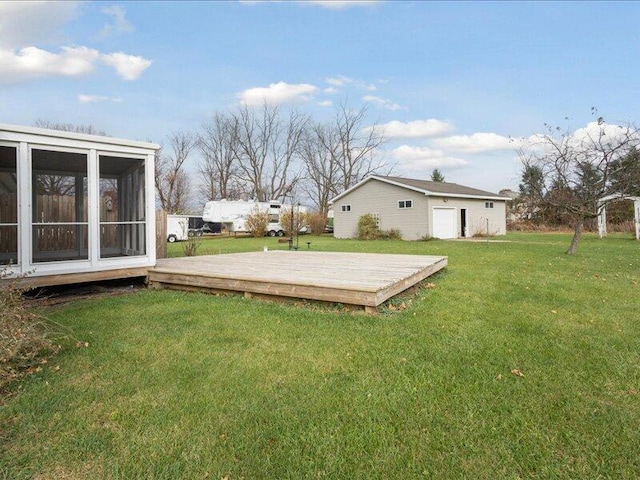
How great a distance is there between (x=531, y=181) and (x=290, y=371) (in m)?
13.0

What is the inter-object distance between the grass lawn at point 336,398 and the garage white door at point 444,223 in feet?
52.6

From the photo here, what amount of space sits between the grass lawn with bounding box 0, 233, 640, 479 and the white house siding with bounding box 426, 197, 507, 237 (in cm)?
1642

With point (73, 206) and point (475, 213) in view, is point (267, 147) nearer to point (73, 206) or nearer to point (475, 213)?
point (475, 213)

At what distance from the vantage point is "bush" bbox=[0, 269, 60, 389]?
2662 mm

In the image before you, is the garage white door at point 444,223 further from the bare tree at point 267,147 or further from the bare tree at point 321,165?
the bare tree at point 267,147

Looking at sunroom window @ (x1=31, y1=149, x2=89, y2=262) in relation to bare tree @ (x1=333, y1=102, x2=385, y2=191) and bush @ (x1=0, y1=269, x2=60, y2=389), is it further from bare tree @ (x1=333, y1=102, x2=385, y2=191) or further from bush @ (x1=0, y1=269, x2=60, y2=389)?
bare tree @ (x1=333, y1=102, x2=385, y2=191)

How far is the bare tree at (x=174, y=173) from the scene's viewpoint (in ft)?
121

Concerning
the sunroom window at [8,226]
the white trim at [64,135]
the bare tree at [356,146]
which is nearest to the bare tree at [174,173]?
the bare tree at [356,146]

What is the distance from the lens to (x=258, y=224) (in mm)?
25953

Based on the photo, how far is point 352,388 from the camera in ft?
8.80

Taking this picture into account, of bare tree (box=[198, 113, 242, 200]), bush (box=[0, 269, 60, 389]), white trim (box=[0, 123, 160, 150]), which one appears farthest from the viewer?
bare tree (box=[198, 113, 242, 200])

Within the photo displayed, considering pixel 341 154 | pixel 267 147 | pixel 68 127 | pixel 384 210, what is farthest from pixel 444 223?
pixel 68 127

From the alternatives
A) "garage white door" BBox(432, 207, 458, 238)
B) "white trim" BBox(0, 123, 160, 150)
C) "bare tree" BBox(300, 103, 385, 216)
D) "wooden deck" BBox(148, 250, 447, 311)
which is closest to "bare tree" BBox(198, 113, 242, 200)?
"bare tree" BBox(300, 103, 385, 216)

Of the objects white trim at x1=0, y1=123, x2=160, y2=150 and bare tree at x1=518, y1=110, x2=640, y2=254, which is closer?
white trim at x1=0, y1=123, x2=160, y2=150
